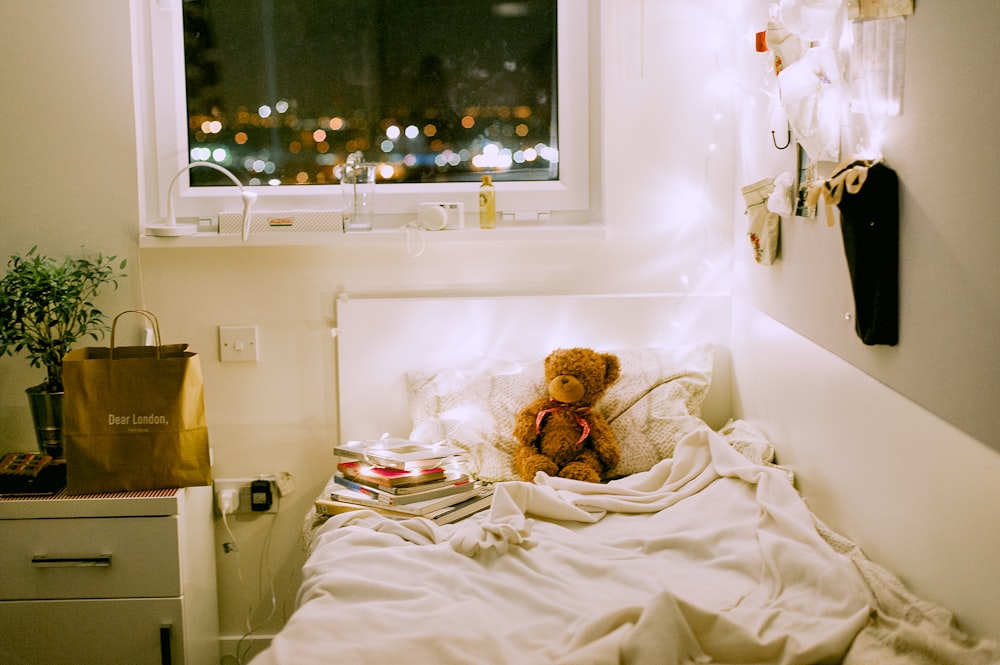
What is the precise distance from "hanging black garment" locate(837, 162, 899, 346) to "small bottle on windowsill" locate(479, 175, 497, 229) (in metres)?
1.11

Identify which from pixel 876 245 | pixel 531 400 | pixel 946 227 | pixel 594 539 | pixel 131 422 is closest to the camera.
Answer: pixel 946 227

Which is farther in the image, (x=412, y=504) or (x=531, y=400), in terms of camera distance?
(x=531, y=400)

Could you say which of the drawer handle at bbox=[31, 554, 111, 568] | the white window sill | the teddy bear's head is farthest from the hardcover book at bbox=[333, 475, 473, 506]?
the white window sill

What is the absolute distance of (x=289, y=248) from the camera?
248 cm

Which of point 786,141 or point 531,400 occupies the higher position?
point 786,141

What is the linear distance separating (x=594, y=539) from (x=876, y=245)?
0.76m

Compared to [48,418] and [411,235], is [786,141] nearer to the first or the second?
[411,235]

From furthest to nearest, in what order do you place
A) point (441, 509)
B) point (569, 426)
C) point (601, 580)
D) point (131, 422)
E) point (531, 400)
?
point (531, 400), point (569, 426), point (131, 422), point (441, 509), point (601, 580)

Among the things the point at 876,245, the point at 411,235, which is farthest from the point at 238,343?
the point at 876,245

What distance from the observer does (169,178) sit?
2512 millimetres

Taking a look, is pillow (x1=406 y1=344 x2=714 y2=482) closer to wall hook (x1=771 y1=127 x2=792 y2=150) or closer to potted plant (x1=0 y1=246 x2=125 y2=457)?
wall hook (x1=771 y1=127 x2=792 y2=150)

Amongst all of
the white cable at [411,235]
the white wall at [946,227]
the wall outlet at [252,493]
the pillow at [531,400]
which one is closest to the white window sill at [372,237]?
the white cable at [411,235]

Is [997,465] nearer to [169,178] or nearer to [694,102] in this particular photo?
[694,102]

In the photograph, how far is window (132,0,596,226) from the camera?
99.0 inches
